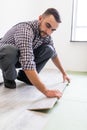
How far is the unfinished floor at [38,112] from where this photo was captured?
1.33 meters

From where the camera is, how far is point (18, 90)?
2143mm

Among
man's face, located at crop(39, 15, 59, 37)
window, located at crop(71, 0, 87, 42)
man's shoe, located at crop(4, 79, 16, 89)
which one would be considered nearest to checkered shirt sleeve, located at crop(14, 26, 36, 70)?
man's face, located at crop(39, 15, 59, 37)

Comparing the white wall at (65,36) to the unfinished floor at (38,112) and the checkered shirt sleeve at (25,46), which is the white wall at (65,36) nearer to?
the unfinished floor at (38,112)

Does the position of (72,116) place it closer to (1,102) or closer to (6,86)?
(1,102)

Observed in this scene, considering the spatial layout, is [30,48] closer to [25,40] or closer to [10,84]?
[25,40]

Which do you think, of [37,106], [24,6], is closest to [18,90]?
[37,106]

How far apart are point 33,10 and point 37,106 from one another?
281cm

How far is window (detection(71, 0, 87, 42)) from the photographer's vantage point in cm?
401

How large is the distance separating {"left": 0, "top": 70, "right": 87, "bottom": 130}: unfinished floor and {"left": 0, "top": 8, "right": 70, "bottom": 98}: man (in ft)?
0.48

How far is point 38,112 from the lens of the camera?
1.54 m

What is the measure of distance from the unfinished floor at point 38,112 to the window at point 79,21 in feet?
6.86

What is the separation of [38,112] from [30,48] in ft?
1.75

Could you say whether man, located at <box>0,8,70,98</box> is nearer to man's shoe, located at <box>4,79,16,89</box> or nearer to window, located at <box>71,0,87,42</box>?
man's shoe, located at <box>4,79,16,89</box>

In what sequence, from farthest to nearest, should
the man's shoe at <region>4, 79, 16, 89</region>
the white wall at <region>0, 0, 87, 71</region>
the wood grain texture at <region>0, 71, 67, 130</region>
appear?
the white wall at <region>0, 0, 87, 71</region>
the man's shoe at <region>4, 79, 16, 89</region>
the wood grain texture at <region>0, 71, 67, 130</region>
